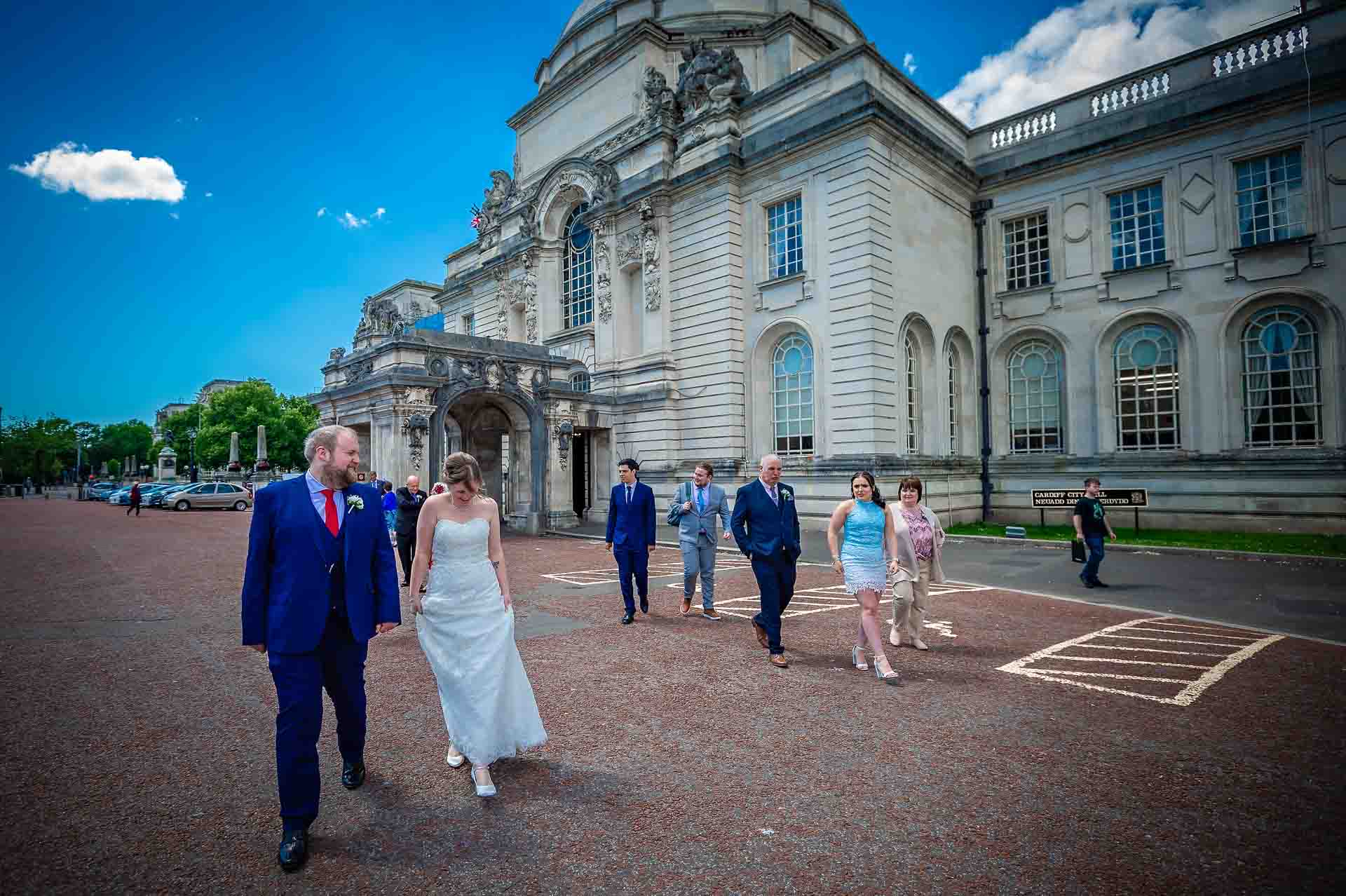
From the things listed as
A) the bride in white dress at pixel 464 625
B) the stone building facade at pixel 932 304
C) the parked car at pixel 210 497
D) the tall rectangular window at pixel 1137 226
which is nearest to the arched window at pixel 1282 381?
the stone building facade at pixel 932 304

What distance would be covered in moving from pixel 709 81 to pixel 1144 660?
77.6ft

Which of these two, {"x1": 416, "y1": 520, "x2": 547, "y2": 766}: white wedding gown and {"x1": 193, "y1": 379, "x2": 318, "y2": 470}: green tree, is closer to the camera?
{"x1": 416, "y1": 520, "x2": 547, "y2": 766}: white wedding gown

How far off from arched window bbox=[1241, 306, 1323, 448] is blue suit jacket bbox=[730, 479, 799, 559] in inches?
735

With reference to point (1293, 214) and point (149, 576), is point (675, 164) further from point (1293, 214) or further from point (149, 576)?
point (149, 576)

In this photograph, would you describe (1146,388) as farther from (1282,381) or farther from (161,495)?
(161,495)

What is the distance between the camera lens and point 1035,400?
2286 cm

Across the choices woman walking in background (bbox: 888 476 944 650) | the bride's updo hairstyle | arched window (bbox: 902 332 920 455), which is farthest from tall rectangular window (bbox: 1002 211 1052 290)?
the bride's updo hairstyle

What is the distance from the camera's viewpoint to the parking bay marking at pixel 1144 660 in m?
5.96

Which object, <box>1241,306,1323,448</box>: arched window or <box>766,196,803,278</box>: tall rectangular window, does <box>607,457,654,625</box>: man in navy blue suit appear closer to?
<box>766,196,803,278</box>: tall rectangular window

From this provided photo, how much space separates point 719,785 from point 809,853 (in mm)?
850

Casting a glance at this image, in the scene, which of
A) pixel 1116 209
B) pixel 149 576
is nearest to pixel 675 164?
pixel 1116 209

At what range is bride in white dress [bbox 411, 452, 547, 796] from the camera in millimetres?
4277

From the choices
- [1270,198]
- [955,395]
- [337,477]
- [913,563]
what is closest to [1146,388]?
[955,395]

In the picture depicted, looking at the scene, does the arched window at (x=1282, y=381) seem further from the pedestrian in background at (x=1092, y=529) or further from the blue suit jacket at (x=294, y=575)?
the blue suit jacket at (x=294, y=575)
